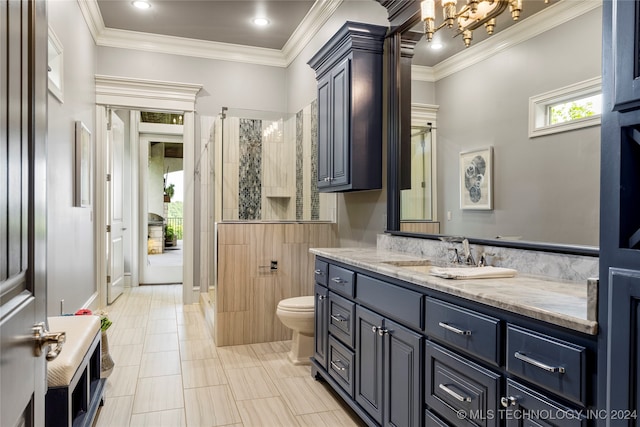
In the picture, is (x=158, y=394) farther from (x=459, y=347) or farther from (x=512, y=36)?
(x=512, y=36)

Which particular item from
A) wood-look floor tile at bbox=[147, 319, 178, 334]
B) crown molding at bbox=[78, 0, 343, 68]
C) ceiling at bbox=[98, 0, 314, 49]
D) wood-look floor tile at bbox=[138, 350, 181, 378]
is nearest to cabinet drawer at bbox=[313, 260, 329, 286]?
wood-look floor tile at bbox=[138, 350, 181, 378]

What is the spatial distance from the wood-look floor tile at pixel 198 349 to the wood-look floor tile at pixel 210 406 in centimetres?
63

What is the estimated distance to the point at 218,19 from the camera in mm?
4648

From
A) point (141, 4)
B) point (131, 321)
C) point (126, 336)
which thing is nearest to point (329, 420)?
point (126, 336)

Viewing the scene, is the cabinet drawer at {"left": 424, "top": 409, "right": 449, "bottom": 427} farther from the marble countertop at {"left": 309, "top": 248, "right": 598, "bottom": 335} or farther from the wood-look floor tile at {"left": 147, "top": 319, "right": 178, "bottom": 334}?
the wood-look floor tile at {"left": 147, "top": 319, "right": 178, "bottom": 334}

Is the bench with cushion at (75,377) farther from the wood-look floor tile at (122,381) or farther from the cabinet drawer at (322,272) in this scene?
the cabinet drawer at (322,272)

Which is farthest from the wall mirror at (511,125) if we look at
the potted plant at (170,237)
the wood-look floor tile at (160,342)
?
the potted plant at (170,237)

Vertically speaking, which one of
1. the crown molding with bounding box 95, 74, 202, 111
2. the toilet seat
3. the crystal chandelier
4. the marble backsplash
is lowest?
the toilet seat

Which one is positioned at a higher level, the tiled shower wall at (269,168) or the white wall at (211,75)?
the white wall at (211,75)

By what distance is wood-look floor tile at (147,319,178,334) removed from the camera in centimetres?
411

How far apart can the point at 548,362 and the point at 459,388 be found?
1.39 ft

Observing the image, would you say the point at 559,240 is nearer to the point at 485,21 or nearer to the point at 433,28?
the point at 485,21

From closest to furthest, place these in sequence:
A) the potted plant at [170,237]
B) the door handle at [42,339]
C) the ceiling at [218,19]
→ the door handle at [42,339] < the ceiling at [218,19] < the potted plant at [170,237]

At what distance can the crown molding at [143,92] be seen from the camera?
4.98 meters
